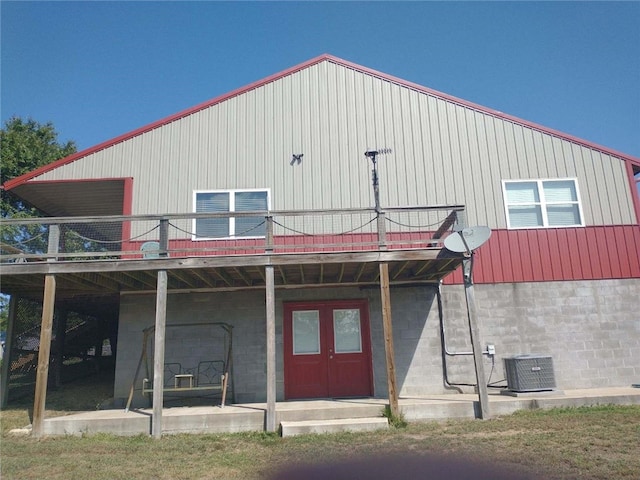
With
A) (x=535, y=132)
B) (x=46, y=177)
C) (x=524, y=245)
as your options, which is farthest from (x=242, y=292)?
(x=535, y=132)

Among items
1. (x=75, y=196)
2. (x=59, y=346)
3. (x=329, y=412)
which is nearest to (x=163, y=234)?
(x=329, y=412)

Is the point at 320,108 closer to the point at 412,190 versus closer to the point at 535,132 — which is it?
the point at 412,190

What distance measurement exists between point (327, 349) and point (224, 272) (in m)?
2.95

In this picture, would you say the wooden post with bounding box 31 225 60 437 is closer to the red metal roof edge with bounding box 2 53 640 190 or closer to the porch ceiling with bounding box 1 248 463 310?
the porch ceiling with bounding box 1 248 463 310

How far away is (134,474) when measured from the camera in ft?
20.7

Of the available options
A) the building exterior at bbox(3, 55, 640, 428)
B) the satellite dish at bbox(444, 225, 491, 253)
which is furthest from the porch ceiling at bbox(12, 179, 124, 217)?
the satellite dish at bbox(444, 225, 491, 253)

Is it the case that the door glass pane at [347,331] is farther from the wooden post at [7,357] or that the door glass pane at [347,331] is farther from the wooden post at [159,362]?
the wooden post at [7,357]

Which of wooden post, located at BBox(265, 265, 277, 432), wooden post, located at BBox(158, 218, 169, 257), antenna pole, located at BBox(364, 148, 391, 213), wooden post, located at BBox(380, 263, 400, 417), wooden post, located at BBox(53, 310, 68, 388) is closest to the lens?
wooden post, located at BBox(265, 265, 277, 432)

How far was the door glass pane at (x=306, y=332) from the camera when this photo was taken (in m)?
11.0

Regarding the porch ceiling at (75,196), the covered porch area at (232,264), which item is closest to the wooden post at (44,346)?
the covered porch area at (232,264)

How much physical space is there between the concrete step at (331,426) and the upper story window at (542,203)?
5727 mm

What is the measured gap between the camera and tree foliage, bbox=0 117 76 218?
1959 centimetres

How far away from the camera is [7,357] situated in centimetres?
1146

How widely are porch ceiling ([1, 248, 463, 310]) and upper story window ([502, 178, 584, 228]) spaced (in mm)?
2482
